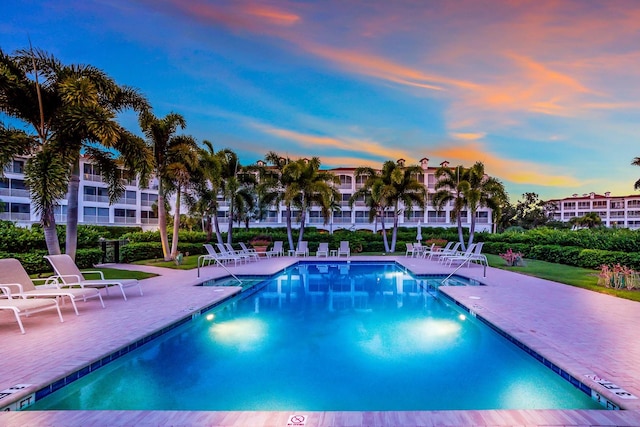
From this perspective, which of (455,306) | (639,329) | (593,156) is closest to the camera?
(639,329)

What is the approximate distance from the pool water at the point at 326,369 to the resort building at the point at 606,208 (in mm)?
93729

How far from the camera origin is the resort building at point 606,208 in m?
87.0

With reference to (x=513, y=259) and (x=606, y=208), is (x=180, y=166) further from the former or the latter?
(x=606, y=208)

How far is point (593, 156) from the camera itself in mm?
27344


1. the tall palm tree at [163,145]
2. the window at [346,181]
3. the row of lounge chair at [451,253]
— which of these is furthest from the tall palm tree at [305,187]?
the window at [346,181]

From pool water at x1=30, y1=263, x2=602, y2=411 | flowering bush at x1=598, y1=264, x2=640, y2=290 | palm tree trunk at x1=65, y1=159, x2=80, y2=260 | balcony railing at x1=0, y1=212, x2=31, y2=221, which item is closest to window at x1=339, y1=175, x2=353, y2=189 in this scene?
balcony railing at x1=0, y1=212, x2=31, y2=221

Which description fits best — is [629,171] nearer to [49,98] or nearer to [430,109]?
[430,109]

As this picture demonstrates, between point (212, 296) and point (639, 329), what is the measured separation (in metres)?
8.30

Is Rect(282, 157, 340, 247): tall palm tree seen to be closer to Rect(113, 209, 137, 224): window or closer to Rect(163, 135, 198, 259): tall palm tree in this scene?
Rect(163, 135, 198, 259): tall palm tree

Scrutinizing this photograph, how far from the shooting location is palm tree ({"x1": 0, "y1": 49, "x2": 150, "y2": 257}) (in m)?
9.90

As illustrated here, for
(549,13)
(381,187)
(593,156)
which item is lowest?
(381,187)

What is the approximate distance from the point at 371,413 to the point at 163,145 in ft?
57.7

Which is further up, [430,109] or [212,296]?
[430,109]

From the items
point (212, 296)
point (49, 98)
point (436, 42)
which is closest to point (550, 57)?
point (436, 42)
